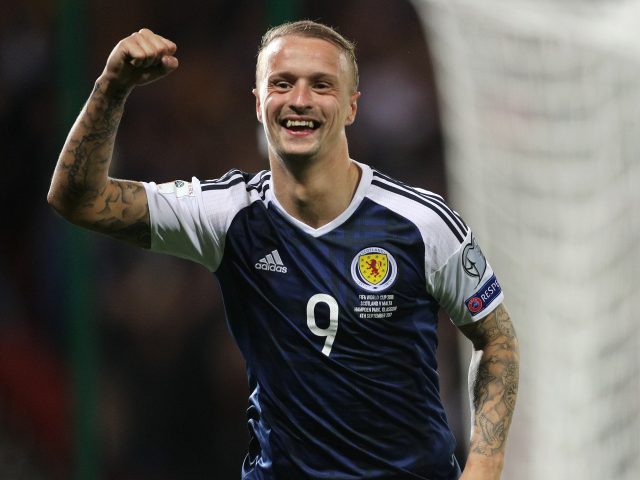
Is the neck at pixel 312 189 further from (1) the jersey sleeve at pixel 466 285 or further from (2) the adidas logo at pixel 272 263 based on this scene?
(1) the jersey sleeve at pixel 466 285

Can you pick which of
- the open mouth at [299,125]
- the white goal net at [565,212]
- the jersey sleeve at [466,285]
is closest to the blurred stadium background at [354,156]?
the white goal net at [565,212]

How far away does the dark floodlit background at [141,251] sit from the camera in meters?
5.25

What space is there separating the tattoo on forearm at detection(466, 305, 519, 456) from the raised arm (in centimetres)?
91

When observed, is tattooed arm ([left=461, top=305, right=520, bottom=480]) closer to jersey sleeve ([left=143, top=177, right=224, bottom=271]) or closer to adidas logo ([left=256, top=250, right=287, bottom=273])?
adidas logo ([left=256, top=250, right=287, bottom=273])

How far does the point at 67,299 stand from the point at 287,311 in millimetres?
2450

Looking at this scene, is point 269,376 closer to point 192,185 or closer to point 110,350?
point 192,185

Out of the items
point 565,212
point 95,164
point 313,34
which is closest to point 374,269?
point 313,34

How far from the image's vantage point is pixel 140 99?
589 cm

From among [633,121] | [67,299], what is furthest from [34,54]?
→ [633,121]

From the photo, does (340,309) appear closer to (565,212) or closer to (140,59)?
(140,59)

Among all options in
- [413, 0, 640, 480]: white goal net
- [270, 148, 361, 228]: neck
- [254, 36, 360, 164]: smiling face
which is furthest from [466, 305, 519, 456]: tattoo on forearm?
[413, 0, 640, 480]: white goal net

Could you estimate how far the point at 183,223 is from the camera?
298 centimetres

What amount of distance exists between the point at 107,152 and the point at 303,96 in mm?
497

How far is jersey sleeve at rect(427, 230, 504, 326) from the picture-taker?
2998 mm
